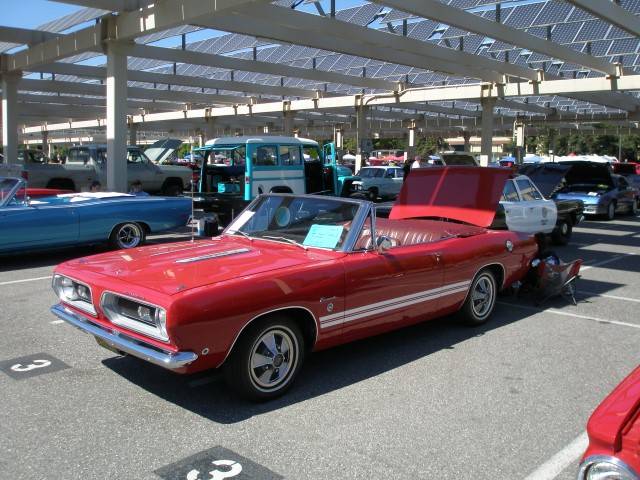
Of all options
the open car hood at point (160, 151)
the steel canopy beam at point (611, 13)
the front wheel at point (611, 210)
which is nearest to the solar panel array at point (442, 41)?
the steel canopy beam at point (611, 13)

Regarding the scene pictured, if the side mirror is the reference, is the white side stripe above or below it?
below

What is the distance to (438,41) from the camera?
1947 cm

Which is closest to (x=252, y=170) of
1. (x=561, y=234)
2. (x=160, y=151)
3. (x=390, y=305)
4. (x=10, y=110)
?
(x=561, y=234)

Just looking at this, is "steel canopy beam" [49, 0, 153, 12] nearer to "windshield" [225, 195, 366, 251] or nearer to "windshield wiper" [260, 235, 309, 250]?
"windshield" [225, 195, 366, 251]

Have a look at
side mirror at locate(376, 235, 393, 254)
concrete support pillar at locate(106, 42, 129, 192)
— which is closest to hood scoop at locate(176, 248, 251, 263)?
side mirror at locate(376, 235, 393, 254)

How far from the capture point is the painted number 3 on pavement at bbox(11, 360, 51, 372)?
475 cm

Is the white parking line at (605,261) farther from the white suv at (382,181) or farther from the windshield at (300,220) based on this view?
the white suv at (382,181)

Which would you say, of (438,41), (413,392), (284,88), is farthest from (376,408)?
(284,88)

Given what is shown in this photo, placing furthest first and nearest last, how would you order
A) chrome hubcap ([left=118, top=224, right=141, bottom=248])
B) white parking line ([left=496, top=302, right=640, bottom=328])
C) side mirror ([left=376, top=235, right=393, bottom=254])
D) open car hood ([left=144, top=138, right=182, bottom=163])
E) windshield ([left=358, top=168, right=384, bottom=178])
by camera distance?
windshield ([left=358, top=168, right=384, bottom=178]), open car hood ([left=144, top=138, right=182, bottom=163]), chrome hubcap ([left=118, top=224, right=141, bottom=248]), white parking line ([left=496, top=302, right=640, bottom=328]), side mirror ([left=376, top=235, right=393, bottom=254])

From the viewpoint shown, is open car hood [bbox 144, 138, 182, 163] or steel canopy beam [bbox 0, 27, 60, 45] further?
open car hood [bbox 144, 138, 182, 163]

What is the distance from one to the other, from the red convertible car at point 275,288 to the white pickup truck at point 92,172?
14336 mm

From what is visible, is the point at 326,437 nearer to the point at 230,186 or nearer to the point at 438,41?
the point at 230,186

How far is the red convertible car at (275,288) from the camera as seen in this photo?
3811 mm

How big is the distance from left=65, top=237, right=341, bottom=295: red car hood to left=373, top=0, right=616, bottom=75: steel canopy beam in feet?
25.4
